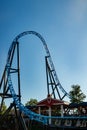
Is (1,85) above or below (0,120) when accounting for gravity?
above

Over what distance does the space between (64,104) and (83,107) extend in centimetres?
253

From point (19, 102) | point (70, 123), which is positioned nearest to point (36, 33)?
point (19, 102)

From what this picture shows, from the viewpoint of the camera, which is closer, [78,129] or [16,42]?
[78,129]

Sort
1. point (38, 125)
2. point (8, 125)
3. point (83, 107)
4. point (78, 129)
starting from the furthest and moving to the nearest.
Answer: point (8, 125) → point (83, 107) → point (38, 125) → point (78, 129)

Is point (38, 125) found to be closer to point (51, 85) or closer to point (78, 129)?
point (78, 129)

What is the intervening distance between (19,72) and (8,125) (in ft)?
22.4

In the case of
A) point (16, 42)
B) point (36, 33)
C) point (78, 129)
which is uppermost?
point (36, 33)

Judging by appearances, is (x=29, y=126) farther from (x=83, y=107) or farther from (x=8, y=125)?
(x=83, y=107)

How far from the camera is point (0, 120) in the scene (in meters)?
24.5

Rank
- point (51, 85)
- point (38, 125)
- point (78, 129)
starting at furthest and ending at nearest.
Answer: point (51, 85), point (38, 125), point (78, 129)

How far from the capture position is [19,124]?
24.4m

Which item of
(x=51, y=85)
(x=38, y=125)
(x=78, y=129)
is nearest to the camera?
(x=78, y=129)

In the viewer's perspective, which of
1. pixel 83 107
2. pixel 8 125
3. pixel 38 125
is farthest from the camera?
pixel 8 125

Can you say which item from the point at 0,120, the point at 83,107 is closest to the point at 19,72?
the point at 0,120
